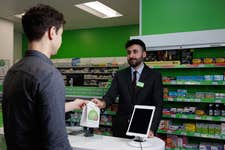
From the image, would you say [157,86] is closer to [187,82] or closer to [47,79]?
[187,82]

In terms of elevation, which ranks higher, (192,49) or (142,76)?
(192,49)

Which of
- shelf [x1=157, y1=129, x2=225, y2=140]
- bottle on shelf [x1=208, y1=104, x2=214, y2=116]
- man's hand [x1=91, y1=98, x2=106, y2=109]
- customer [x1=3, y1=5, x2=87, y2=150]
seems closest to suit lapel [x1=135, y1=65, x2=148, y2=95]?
man's hand [x1=91, y1=98, x2=106, y2=109]

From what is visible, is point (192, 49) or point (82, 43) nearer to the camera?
point (192, 49)

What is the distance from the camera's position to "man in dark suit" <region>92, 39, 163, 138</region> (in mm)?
2945

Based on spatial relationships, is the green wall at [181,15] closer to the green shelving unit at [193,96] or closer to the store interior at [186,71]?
the store interior at [186,71]

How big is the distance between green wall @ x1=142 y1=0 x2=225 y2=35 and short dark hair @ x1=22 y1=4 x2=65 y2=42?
10.4 feet

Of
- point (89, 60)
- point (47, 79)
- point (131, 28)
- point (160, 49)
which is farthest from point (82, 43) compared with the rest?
point (47, 79)

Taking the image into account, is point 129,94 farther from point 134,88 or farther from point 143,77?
point 143,77

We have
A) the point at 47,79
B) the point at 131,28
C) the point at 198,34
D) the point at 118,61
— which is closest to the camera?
the point at 47,79

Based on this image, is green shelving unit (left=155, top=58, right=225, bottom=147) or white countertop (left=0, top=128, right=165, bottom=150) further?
green shelving unit (left=155, top=58, right=225, bottom=147)

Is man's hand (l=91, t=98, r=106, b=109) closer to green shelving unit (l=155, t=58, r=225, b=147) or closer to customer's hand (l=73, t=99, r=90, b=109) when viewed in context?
customer's hand (l=73, t=99, r=90, b=109)

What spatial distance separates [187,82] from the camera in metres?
3.49

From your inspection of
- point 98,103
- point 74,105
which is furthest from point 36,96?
point 98,103

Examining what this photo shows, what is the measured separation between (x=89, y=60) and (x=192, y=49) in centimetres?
584
